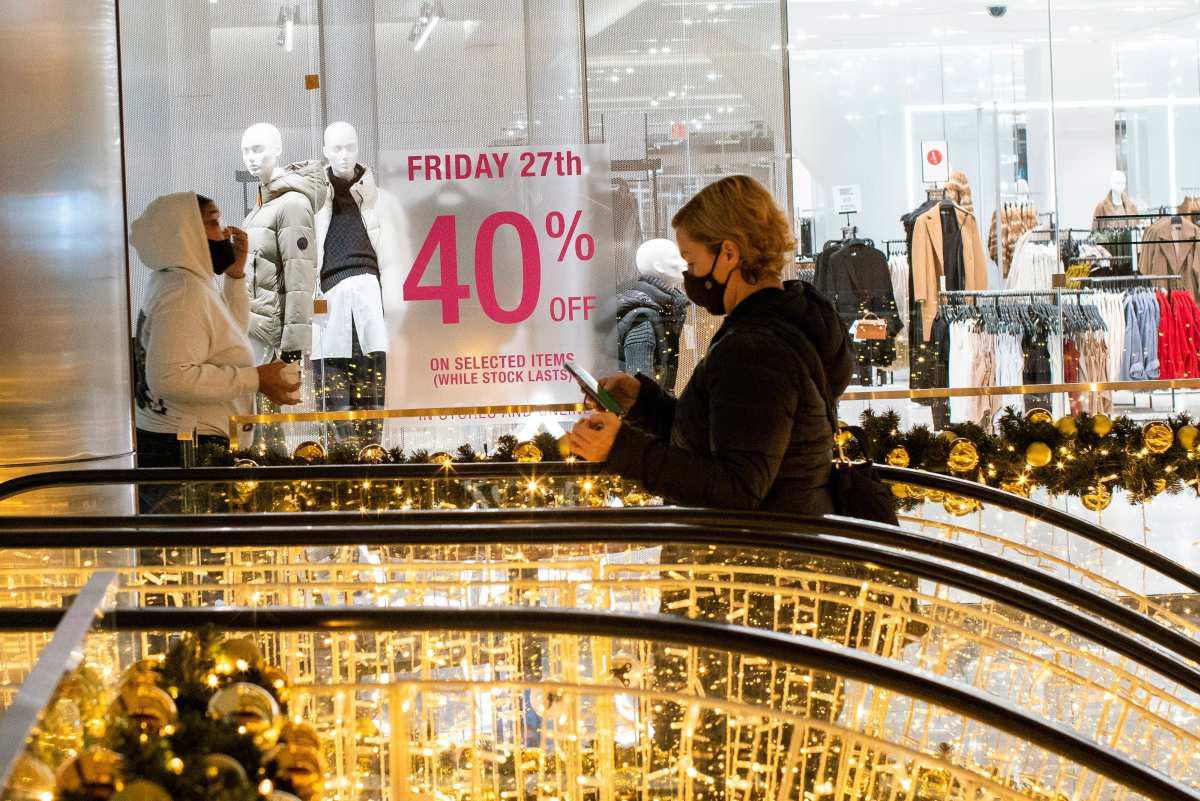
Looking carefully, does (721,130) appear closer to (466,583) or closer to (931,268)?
(931,268)

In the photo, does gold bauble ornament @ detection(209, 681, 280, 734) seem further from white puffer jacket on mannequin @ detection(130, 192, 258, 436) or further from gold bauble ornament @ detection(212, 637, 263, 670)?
white puffer jacket on mannequin @ detection(130, 192, 258, 436)

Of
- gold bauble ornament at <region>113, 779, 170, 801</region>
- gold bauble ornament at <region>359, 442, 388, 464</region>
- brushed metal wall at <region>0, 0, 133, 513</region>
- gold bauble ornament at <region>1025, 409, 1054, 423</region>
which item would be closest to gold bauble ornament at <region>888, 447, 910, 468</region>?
gold bauble ornament at <region>1025, 409, 1054, 423</region>

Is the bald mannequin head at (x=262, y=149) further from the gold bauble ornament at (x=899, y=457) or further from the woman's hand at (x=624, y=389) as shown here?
the woman's hand at (x=624, y=389)

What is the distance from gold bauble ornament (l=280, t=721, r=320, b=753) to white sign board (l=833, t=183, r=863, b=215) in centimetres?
531

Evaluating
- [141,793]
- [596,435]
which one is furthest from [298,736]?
[596,435]

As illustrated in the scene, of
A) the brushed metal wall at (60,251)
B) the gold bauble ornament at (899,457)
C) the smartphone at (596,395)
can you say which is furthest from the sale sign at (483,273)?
the smartphone at (596,395)

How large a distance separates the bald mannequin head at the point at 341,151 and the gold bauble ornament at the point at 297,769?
455 centimetres

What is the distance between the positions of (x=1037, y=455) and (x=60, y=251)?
3595 mm

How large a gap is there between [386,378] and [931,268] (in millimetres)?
2740

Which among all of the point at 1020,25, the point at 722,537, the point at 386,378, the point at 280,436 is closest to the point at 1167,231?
the point at 1020,25

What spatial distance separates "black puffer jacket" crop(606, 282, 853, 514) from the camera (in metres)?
2.53

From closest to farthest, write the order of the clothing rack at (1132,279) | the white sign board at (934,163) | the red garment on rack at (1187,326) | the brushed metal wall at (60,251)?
the brushed metal wall at (60,251) < the white sign board at (934,163) < the clothing rack at (1132,279) < the red garment on rack at (1187,326)

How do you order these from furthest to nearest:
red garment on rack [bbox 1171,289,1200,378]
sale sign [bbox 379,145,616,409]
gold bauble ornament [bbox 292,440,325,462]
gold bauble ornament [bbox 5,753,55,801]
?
red garment on rack [bbox 1171,289,1200,378] → sale sign [bbox 379,145,616,409] → gold bauble ornament [bbox 292,440,325,462] → gold bauble ornament [bbox 5,753,55,801]

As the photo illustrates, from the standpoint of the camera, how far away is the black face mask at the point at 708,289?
279cm
